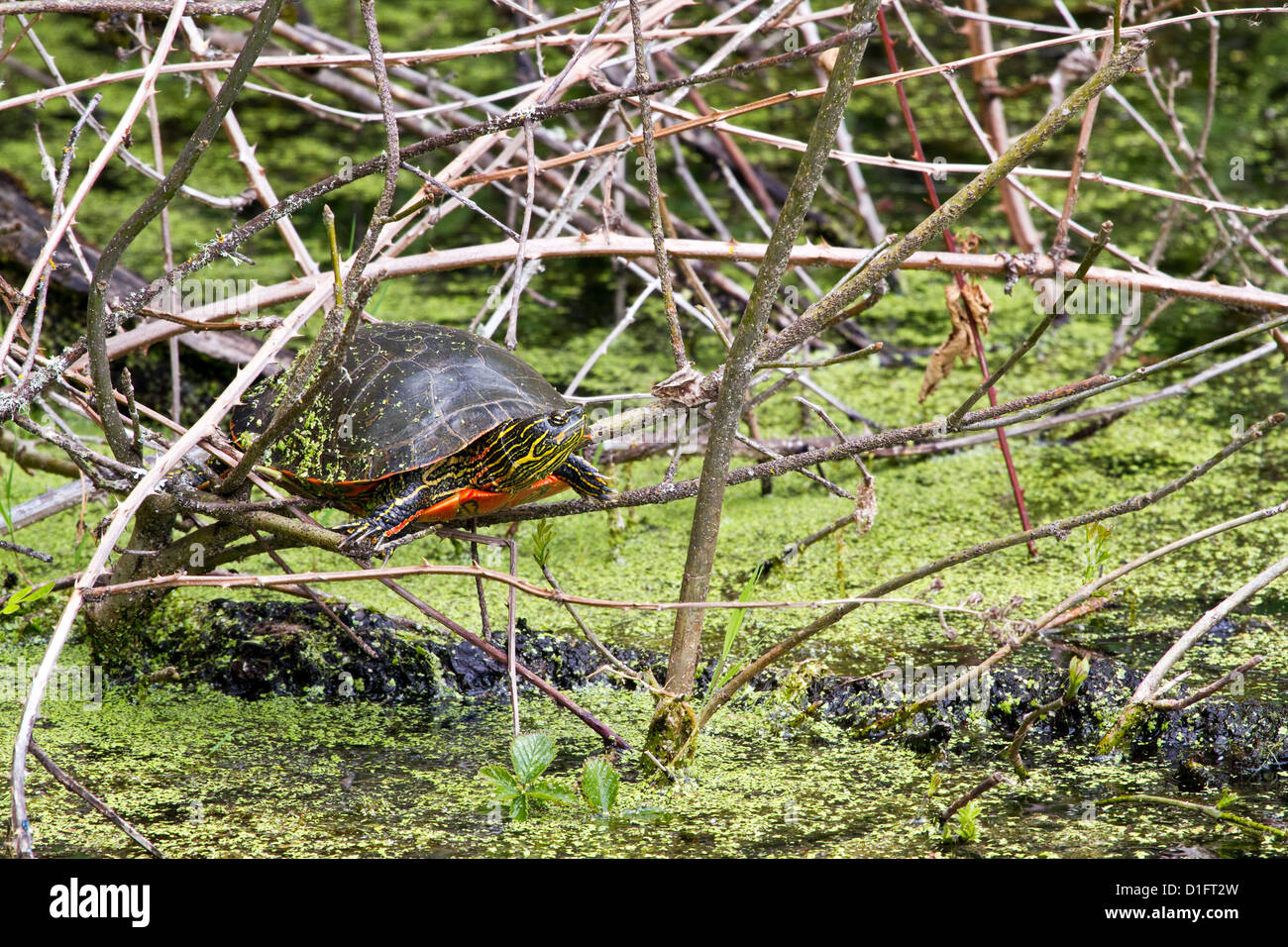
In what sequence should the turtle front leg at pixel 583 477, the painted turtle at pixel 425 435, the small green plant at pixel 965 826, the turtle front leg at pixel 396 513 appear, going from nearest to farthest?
the small green plant at pixel 965 826 → the turtle front leg at pixel 396 513 → the painted turtle at pixel 425 435 → the turtle front leg at pixel 583 477

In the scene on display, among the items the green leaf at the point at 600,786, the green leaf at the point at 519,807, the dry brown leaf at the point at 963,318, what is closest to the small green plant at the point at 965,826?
the green leaf at the point at 600,786

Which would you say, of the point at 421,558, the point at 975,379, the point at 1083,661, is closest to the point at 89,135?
the point at 421,558

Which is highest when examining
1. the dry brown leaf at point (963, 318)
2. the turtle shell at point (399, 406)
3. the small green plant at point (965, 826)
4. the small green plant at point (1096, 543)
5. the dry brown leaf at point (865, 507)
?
the dry brown leaf at point (963, 318)

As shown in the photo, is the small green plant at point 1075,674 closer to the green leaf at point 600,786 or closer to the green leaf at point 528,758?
the green leaf at point 600,786

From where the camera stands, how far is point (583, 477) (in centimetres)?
227

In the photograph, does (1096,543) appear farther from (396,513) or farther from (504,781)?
(396,513)

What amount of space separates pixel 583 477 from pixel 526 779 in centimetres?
64

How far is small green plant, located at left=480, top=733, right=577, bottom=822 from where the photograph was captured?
5.92 ft

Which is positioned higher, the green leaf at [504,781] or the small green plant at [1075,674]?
the small green plant at [1075,674]

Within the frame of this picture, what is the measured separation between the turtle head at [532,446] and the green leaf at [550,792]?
1.66 ft

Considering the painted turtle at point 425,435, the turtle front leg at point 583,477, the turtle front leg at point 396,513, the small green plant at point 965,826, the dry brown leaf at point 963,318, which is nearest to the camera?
the small green plant at point 965,826

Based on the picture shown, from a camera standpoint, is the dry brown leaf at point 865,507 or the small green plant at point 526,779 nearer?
the small green plant at point 526,779

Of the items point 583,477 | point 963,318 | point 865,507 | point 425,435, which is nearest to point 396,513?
point 425,435

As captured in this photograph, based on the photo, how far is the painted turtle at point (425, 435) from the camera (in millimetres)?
2082
